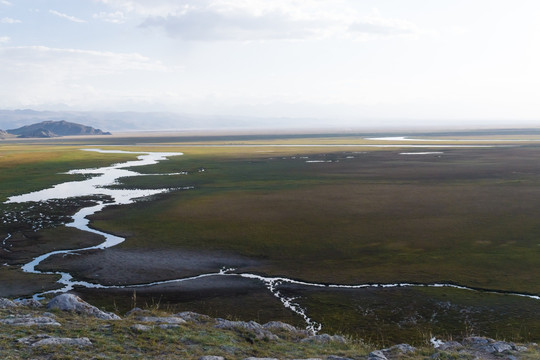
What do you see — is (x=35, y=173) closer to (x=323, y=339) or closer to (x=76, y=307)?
(x=76, y=307)

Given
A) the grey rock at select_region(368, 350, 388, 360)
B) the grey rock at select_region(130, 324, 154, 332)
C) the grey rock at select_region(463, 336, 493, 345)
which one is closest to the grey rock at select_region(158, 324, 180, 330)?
the grey rock at select_region(130, 324, 154, 332)

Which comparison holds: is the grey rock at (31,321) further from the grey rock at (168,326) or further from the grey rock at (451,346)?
the grey rock at (451,346)

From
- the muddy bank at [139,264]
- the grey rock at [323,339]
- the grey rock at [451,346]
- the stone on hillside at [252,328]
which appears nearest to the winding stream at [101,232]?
the muddy bank at [139,264]

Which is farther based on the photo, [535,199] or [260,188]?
[260,188]

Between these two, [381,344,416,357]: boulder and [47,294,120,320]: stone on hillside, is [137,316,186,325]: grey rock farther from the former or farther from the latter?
[381,344,416,357]: boulder

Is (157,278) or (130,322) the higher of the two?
(130,322)

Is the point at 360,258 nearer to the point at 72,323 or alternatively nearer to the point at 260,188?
the point at 72,323

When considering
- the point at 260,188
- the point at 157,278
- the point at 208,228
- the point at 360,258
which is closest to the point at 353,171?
the point at 260,188
